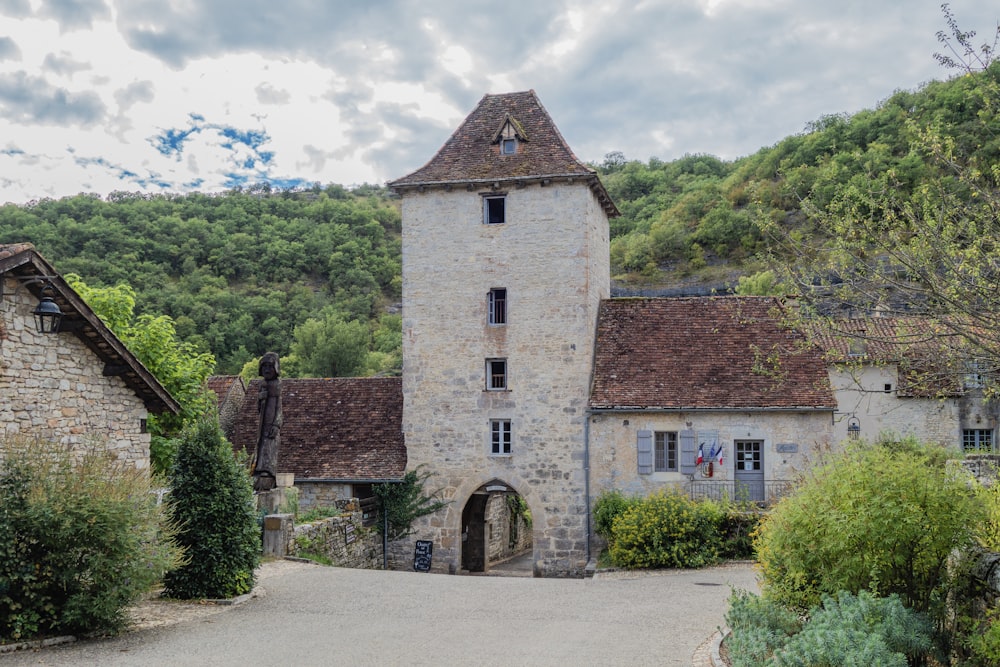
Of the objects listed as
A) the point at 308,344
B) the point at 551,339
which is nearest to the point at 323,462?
the point at 551,339

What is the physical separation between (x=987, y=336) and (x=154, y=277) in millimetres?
→ 52284

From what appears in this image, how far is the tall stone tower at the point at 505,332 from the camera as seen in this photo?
23094mm

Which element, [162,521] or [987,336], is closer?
[987,336]

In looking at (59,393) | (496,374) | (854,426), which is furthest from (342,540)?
(854,426)

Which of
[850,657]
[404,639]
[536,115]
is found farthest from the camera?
[536,115]

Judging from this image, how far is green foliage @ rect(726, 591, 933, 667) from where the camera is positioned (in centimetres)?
737

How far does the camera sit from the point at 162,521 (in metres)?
11.4

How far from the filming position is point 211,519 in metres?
13.4

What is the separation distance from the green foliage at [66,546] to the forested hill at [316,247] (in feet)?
107

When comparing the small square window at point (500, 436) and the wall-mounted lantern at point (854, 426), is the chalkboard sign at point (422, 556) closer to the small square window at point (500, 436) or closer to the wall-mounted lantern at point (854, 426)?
the small square window at point (500, 436)

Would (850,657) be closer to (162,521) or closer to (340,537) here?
(162,521)

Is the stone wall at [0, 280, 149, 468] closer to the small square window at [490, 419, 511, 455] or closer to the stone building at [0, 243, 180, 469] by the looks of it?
the stone building at [0, 243, 180, 469]

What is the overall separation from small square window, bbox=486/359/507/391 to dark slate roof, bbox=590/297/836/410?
256 cm

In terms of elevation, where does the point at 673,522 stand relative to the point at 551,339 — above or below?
below
